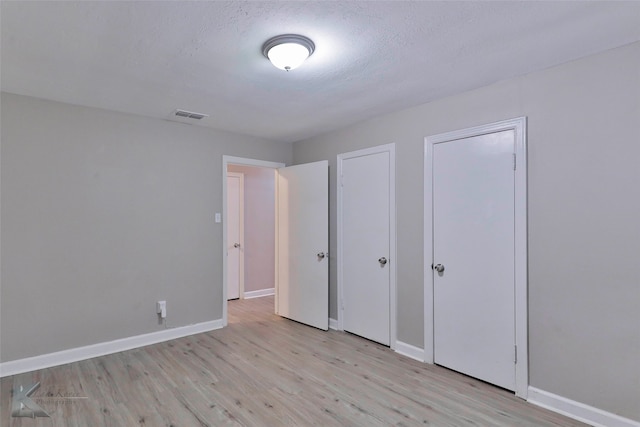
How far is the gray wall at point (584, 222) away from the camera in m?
2.06

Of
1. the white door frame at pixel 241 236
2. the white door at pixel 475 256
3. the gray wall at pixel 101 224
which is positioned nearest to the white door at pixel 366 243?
the white door at pixel 475 256

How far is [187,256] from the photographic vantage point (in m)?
3.91

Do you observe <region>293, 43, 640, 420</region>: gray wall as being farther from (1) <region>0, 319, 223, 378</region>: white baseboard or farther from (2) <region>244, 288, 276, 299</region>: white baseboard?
→ (2) <region>244, 288, 276, 299</region>: white baseboard

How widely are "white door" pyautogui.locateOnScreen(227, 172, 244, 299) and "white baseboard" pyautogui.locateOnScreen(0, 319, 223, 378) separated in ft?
5.29

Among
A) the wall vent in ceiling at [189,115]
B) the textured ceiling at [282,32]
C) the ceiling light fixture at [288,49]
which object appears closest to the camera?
the textured ceiling at [282,32]

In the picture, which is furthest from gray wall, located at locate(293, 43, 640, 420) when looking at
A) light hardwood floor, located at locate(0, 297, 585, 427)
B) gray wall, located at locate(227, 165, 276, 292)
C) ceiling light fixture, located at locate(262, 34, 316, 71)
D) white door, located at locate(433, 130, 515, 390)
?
gray wall, located at locate(227, 165, 276, 292)

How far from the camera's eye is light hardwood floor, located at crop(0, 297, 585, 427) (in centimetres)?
223

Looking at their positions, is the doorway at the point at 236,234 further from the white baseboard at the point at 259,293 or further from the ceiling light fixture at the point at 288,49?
the ceiling light fixture at the point at 288,49

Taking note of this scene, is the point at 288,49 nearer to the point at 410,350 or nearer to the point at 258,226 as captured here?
the point at 410,350

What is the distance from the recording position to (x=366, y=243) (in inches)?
147

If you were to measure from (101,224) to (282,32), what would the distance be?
2.72 meters

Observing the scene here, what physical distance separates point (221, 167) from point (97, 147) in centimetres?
132

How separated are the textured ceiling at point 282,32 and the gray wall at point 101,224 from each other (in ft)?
1.52

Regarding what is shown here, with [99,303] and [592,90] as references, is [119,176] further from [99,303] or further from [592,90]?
[592,90]
